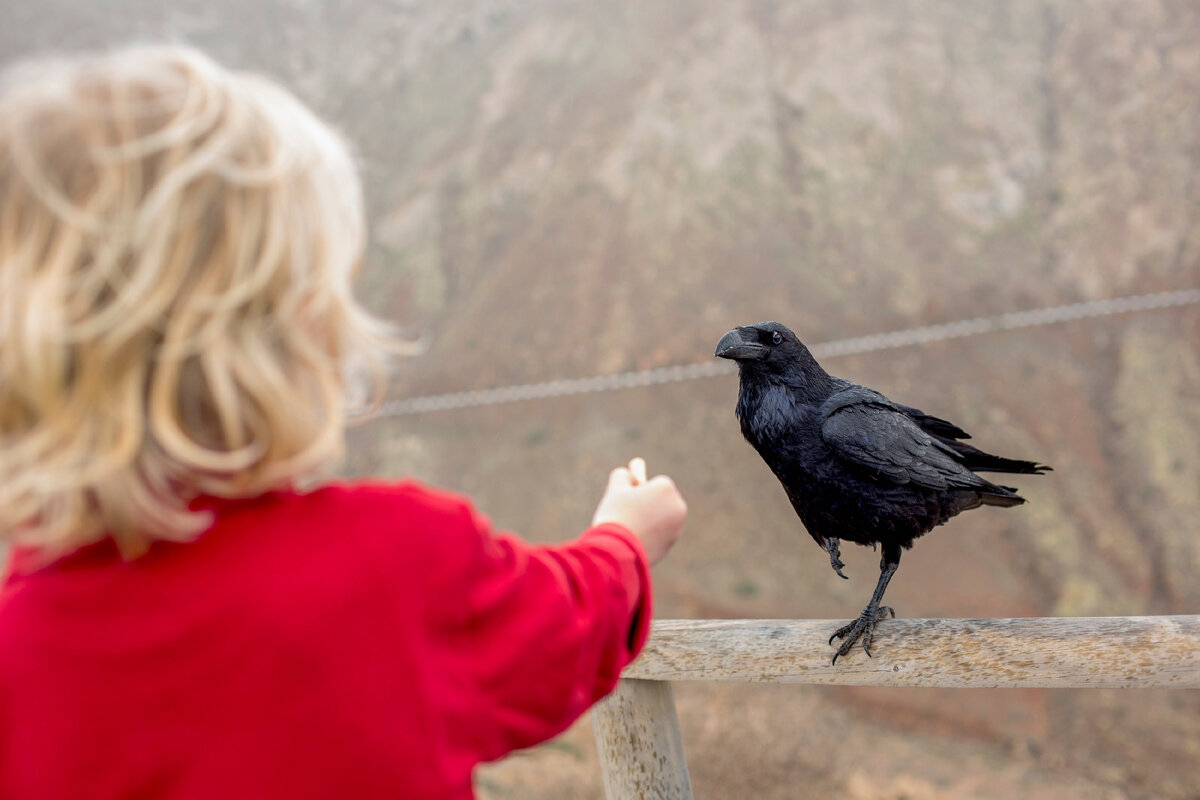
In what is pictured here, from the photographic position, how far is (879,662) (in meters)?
2.38

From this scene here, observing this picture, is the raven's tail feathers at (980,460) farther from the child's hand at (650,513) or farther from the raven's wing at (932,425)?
the child's hand at (650,513)

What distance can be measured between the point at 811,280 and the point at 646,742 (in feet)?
40.0

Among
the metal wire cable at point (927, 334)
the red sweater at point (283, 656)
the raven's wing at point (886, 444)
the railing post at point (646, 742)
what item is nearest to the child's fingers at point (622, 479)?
the red sweater at point (283, 656)

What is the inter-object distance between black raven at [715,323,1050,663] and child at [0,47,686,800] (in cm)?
160

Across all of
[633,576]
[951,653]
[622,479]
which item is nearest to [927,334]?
[951,653]

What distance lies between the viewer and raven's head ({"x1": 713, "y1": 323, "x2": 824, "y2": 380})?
2.40 meters

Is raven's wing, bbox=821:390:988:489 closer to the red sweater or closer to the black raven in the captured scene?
the black raven

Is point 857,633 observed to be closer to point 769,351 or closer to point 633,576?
point 769,351

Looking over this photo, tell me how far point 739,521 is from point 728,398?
2170mm

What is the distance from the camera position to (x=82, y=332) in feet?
2.64

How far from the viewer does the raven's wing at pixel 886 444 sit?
2414mm

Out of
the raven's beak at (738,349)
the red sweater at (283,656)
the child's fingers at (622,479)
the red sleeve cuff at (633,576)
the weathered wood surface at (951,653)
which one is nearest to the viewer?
the red sweater at (283,656)

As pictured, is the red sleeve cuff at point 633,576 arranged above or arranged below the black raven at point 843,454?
above

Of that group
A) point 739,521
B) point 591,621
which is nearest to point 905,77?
point 739,521
